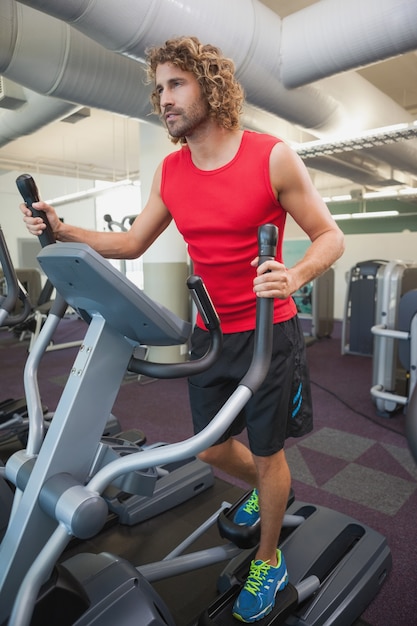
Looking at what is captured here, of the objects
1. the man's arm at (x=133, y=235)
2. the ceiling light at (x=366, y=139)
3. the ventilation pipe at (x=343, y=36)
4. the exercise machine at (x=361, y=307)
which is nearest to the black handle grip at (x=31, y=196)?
the man's arm at (x=133, y=235)

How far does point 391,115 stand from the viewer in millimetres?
4711

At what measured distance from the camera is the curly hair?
132cm

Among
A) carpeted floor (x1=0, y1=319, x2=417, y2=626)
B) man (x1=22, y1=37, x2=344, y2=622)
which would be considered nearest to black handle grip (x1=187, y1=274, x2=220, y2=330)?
man (x1=22, y1=37, x2=344, y2=622)

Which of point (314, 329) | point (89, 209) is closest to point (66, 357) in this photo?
point (314, 329)

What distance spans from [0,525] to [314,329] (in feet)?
19.0

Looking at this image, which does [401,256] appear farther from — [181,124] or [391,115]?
[181,124]

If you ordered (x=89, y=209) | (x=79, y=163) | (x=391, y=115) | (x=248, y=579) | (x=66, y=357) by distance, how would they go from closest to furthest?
(x=248, y=579) < (x=391, y=115) < (x=66, y=357) < (x=79, y=163) < (x=89, y=209)

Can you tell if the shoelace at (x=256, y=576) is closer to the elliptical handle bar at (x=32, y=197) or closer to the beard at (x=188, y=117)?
the elliptical handle bar at (x=32, y=197)

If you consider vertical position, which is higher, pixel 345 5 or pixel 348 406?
pixel 345 5

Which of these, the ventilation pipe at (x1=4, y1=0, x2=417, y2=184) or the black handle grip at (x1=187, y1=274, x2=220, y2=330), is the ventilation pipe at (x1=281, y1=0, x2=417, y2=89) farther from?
the black handle grip at (x1=187, y1=274, x2=220, y2=330)

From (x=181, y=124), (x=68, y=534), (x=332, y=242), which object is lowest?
(x=68, y=534)

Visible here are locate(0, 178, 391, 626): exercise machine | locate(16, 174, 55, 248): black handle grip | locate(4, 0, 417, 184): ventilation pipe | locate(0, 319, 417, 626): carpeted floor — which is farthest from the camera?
locate(4, 0, 417, 184): ventilation pipe

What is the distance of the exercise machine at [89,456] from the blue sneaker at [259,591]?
0.28 m

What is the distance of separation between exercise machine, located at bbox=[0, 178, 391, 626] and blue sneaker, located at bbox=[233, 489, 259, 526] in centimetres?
48
